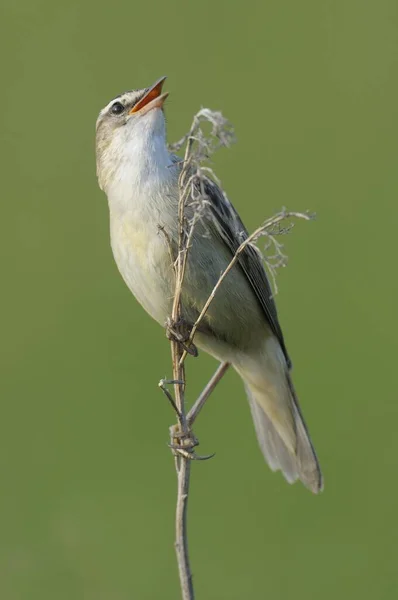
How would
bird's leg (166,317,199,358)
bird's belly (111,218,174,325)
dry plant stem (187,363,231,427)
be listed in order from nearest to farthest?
bird's leg (166,317,199,358) < bird's belly (111,218,174,325) < dry plant stem (187,363,231,427)

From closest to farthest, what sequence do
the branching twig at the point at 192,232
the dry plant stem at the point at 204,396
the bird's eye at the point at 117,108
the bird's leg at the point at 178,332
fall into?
1. the branching twig at the point at 192,232
2. the bird's leg at the point at 178,332
3. the bird's eye at the point at 117,108
4. the dry plant stem at the point at 204,396

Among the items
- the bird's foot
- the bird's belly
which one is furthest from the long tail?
the bird's foot

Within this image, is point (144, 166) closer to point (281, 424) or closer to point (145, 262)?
point (145, 262)

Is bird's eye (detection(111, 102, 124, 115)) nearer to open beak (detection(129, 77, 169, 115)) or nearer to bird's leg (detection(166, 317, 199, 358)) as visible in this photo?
open beak (detection(129, 77, 169, 115))

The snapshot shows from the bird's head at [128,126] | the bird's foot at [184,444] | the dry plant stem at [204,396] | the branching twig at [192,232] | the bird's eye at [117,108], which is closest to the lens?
the branching twig at [192,232]

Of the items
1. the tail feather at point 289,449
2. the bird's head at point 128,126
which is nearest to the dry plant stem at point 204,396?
the tail feather at point 289,449

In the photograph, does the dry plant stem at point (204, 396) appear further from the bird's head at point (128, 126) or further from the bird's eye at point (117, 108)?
the bird's eye at point (117, 108)

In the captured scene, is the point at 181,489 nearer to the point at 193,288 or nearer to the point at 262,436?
the point at 193,288
